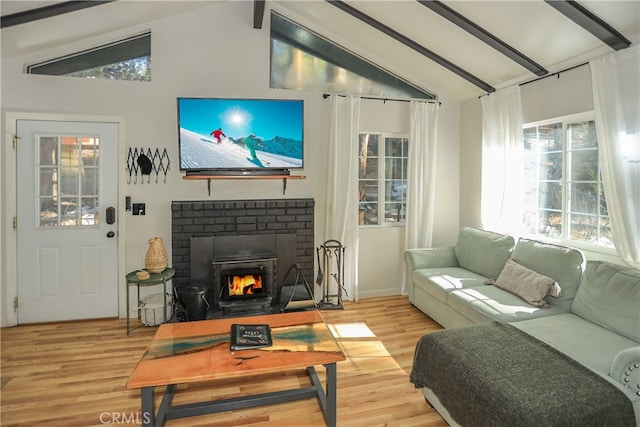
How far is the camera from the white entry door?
11.5 feet

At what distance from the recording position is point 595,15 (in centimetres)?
254

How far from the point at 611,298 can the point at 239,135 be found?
347cm

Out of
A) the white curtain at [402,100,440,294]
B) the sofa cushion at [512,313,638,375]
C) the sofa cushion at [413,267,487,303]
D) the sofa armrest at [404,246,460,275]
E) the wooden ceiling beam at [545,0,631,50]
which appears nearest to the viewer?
the sofa cushion at [512,313,638,375]

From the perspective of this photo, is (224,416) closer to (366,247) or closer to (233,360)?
(233,360)

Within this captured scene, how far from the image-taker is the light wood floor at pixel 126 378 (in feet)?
7.10

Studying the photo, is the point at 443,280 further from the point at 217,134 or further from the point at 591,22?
the point at 217,134

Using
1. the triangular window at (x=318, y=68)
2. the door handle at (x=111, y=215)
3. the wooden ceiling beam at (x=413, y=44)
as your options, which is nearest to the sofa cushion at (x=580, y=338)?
the wooden ceiling beam at (x=413, y=44)

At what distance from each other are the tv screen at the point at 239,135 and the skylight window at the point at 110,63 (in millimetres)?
629

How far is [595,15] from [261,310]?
3.76 meters

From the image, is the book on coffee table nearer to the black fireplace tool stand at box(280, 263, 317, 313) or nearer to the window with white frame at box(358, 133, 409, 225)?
the black fireplace tool stand at box(280, 263, 317, 313)

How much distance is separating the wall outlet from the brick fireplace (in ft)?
1.02

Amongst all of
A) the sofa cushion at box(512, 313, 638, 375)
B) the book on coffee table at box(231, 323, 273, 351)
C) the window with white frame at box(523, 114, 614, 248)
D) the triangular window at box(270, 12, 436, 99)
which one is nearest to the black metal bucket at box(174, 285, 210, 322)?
the book on coffee table at box(231, 323, 273, 351)

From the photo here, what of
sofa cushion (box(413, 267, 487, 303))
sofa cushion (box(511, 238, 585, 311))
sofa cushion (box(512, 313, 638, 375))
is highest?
sofa cushion (box(511, 238, 585, 311))

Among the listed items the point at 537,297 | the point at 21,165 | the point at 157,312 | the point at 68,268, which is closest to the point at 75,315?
the point at 68,268
